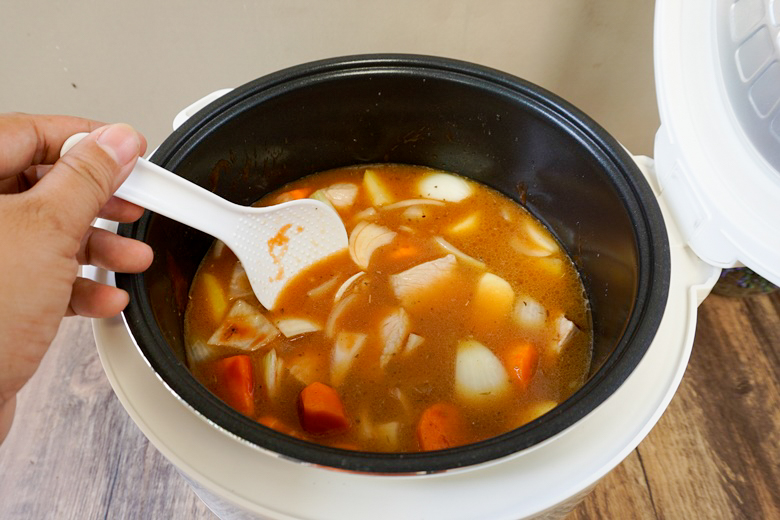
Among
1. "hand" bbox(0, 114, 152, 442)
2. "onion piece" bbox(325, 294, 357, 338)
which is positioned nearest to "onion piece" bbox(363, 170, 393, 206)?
"onion piece" bbox(325, 294, 357, 338)

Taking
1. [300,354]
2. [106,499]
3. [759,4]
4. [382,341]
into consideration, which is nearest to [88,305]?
[300,354]

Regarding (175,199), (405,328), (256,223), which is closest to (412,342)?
(405,328)

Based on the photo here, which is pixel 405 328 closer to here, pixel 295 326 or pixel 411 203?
pixel 295 326

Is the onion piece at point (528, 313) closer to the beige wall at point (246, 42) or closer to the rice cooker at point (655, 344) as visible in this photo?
the rice cooker at point (655, 344)

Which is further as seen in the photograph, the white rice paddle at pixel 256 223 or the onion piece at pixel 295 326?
the onion piece at pixel 295 326

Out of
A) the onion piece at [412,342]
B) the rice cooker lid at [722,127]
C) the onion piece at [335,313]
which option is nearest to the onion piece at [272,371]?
the onion piece at [335,313]

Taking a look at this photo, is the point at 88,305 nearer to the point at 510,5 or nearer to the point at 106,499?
the point at 106,499
